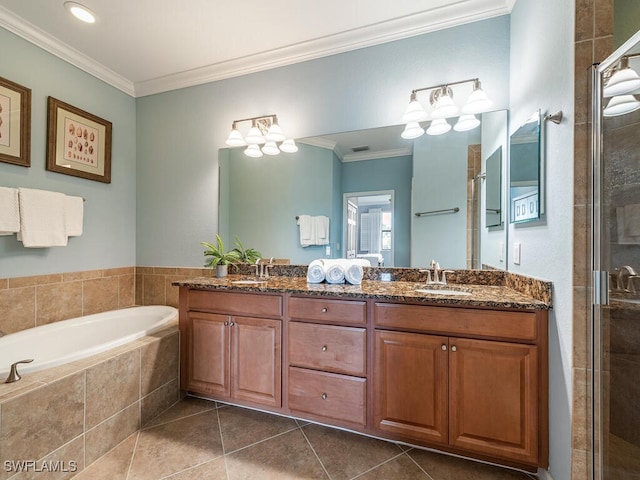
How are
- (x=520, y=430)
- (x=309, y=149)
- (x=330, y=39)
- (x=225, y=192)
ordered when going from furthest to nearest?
(x=225, y=192) → (x=309, y=149) → (x=330, y=39) → (x=520, y=430)

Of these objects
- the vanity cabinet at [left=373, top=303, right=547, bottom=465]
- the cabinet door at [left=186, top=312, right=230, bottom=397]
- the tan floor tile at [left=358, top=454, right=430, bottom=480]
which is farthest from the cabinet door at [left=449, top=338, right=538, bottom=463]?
the cabinet door at [left=186, top=312, right=230, bottom=397]

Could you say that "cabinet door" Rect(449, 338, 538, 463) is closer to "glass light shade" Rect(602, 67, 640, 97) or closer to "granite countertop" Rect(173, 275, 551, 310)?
"granite countertop" Rect(173, 275, 551, 310)

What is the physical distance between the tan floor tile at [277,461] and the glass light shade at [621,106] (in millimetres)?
1934

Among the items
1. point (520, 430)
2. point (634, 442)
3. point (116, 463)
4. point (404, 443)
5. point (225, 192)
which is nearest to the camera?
point (634, 442)

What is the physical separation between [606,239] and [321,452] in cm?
163

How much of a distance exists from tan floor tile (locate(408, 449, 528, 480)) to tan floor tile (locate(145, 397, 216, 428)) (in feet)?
4.39

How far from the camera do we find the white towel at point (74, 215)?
225 centimetres

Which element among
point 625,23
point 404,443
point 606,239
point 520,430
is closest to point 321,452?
point 404,443

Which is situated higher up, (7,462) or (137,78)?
(137,78)

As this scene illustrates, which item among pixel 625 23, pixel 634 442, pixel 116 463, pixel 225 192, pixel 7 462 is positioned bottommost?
pixel 116 463

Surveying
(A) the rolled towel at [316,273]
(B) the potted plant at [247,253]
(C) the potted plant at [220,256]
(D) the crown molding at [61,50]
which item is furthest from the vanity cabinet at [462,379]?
(D) the crown molding at [61,50]

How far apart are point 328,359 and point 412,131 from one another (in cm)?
162

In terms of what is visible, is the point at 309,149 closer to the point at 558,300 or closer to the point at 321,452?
the point at 558,300

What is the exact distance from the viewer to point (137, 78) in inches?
107
